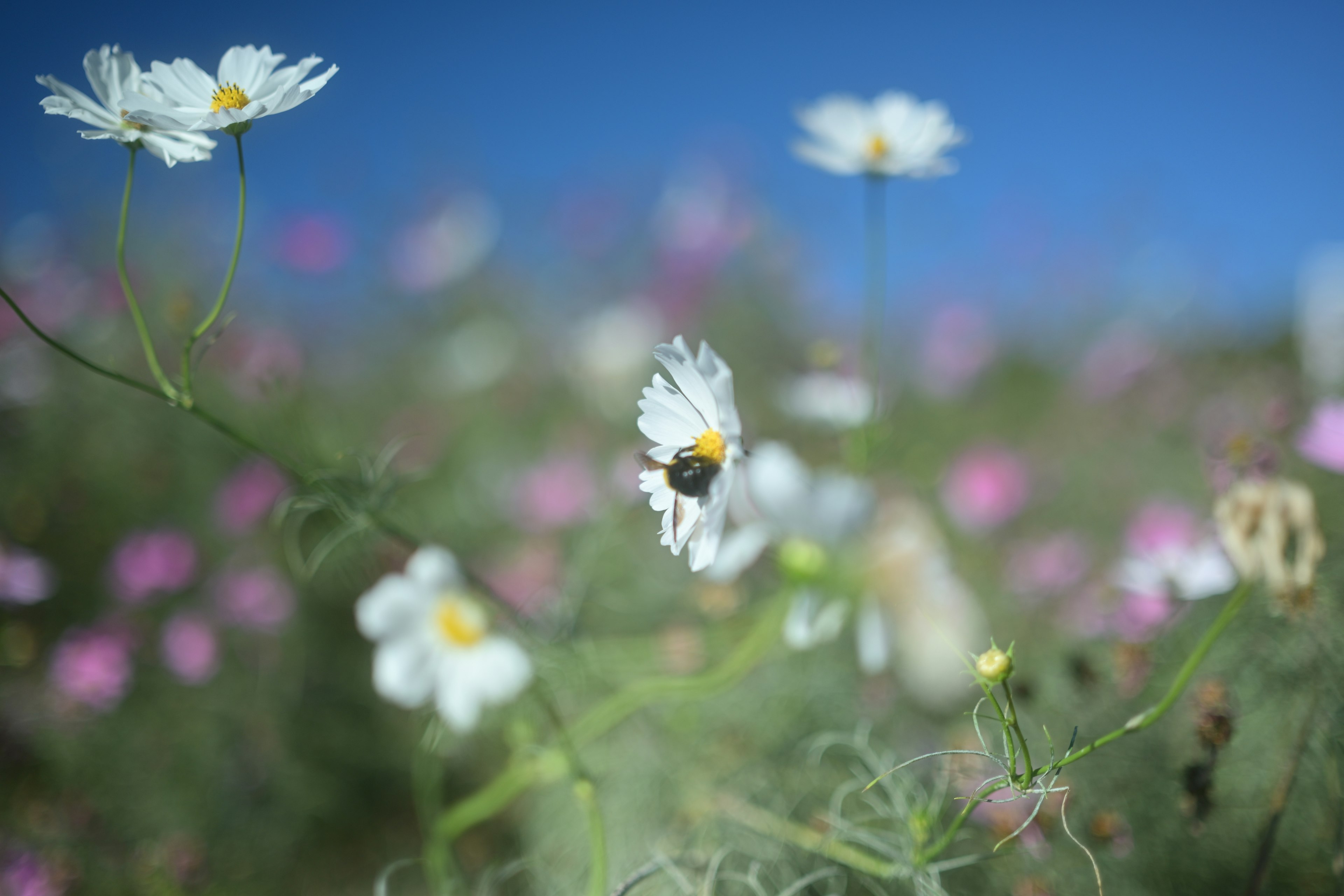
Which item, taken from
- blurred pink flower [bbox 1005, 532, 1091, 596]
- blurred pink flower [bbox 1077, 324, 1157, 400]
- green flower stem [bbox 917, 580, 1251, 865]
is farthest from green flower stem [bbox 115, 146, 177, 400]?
blurred pink flower [bbox 1077, 324, 1157, 400]

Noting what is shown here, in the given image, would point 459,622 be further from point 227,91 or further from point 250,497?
point 250,497

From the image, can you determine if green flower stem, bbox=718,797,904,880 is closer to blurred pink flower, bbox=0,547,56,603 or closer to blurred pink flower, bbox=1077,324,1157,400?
blurred pink flower, bbox=0,547,56,603

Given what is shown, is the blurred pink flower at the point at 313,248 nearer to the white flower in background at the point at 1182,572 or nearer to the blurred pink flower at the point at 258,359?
the blurred pink flower at the point at 258,359

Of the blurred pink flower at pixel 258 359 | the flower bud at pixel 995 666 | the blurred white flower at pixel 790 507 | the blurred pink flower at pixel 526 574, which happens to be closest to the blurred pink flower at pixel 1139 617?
the blurred white flower at pixel 790 507

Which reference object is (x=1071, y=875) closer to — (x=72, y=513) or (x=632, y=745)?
(x=632, y=745)

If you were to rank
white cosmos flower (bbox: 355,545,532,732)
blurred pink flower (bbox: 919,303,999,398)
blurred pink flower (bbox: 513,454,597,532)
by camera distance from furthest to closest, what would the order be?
blurred pink flower (bbox: 919,303,999,398)
blurred pink flower (bbox: 513,454,597,532)
white cosmos flower (bbox: 355,545,532,732)

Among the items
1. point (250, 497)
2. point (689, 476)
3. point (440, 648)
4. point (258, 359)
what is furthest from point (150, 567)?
point (689, 476)

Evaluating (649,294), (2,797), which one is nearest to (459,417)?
(649,294)
